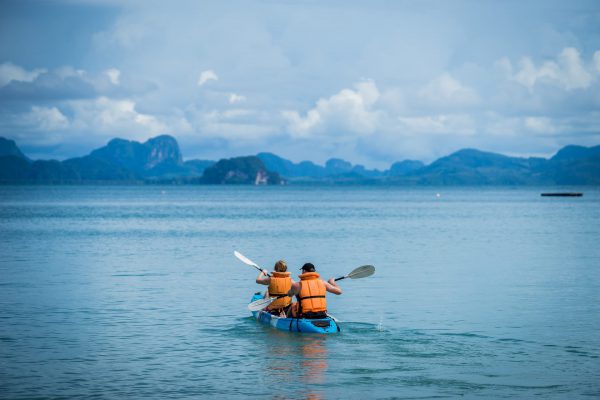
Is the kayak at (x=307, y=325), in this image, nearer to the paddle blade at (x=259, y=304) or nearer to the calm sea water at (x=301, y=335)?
the calm sea water at (x=301, y=335)

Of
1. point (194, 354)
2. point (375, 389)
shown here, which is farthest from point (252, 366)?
point (375, 389)

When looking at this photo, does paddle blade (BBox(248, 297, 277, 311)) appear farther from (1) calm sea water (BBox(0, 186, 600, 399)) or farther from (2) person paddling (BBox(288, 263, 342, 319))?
(2) person paddling (BBox(288, 263, 342, 319))

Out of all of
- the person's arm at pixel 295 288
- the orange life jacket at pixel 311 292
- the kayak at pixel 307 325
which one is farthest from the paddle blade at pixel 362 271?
the orange life jacket at pixel 311 292

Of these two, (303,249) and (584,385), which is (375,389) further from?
(303,249)

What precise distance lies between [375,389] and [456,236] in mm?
56098

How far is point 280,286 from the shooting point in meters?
27.8

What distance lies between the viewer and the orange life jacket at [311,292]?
25.9m

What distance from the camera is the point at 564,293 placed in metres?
37.0

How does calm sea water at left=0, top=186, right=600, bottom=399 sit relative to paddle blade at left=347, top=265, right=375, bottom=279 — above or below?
below

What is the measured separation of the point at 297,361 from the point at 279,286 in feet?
16.1

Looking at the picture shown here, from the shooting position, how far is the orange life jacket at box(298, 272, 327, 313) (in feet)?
85.0

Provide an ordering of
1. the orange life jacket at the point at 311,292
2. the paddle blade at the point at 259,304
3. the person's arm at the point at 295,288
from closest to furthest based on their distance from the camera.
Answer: the orange life jacket at the point at 311,292, the person's arm at the point at 295,288, the paddle blade at the point at 259,304

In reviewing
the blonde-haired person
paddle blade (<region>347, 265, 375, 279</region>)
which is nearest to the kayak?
the blonde-haired person

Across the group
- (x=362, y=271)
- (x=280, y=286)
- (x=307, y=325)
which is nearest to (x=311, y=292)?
(x=307, y=325)
